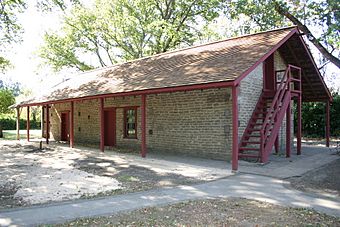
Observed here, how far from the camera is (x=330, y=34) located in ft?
39.1

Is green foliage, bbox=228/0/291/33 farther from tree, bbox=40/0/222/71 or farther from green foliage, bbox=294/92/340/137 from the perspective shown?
green foliage, bbox=294/92/340/137

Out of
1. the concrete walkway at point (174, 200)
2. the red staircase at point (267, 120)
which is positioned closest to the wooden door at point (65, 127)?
the red staircase at point (267, 120)

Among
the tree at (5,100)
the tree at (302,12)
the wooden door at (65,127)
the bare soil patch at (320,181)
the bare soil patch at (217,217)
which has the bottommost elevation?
the bare soil patch at (320,181)

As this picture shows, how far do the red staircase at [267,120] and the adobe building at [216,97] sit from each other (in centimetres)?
4

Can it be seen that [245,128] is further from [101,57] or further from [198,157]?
[101,57]

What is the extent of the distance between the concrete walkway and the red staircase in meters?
2.54

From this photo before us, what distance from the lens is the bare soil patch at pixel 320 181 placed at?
7.18m

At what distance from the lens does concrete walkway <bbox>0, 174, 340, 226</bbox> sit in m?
5.31

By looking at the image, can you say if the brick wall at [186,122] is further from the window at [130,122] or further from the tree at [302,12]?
the tree at [302,12]

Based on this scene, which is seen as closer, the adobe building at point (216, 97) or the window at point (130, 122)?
the adobe building at point (216, 97)

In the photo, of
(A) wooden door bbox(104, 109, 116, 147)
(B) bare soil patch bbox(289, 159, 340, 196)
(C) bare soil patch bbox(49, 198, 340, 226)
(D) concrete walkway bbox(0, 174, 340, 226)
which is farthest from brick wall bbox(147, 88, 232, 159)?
(C) bare soil patch bbox(49, 198, 340, 226)

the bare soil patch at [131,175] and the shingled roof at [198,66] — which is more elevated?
the shingled roof at [198,66]

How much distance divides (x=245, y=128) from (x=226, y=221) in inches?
299

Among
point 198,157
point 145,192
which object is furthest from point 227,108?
point 145,192
